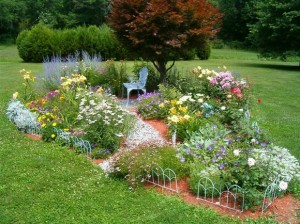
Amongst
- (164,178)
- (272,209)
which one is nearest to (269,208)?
(272,209)

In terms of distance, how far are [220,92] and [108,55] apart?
43.0 feet

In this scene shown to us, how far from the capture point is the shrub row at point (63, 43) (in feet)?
62.6

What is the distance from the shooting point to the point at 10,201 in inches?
156

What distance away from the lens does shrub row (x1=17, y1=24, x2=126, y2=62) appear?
19.1 m

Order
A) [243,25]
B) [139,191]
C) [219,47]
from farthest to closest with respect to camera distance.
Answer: [243,25], [219,47], [139,191]

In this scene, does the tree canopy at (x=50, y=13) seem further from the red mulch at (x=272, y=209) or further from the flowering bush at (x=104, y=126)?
the red mulch at (x=272, y=209)

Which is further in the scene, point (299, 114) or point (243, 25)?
point (243, 25)

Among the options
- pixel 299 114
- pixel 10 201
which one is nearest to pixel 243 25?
pixel 299 114

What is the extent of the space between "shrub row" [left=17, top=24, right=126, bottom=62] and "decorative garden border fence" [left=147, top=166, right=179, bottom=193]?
50.1 feet

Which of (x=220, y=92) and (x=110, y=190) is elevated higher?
(x=220, y=92)

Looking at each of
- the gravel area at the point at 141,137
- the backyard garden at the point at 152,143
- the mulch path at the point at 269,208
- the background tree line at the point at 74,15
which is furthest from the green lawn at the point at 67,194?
the background tree line at the point at 74,15

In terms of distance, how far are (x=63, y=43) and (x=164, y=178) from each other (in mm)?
16459

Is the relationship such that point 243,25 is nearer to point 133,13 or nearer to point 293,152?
point 133,13

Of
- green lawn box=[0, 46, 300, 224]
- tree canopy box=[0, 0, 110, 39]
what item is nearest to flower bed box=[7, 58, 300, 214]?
green lawn box=[0, 46, 300, 224]
